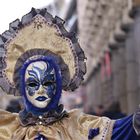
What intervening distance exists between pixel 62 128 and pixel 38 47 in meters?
0.63

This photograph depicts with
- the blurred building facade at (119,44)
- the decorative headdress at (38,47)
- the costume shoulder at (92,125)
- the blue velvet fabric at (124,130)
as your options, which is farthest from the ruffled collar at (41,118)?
the blurred building facade at (119,44)

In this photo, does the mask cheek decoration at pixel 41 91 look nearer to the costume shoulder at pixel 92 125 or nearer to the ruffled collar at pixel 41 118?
the ruffled collar at pixel 41 118

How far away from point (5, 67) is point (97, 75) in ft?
91.8

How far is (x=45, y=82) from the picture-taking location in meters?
4.72

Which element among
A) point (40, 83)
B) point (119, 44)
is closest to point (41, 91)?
point (40, 83)

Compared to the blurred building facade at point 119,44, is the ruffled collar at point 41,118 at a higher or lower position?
lower

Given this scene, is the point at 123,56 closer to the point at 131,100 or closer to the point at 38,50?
the point at 131,100

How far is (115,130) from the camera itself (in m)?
4.69

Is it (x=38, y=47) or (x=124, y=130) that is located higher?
(x=38, y=47)

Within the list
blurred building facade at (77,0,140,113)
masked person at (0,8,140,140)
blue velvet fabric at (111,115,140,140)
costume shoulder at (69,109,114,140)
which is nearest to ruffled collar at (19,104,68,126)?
masked person at (0,8,140,140)

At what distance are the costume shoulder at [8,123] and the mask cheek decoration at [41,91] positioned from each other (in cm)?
17

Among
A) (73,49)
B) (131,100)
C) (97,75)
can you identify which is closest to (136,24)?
(131,100)

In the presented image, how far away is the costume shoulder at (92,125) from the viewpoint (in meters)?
4.69

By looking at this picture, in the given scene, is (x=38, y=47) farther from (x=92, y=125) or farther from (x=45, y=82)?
(x=92, y=125)
